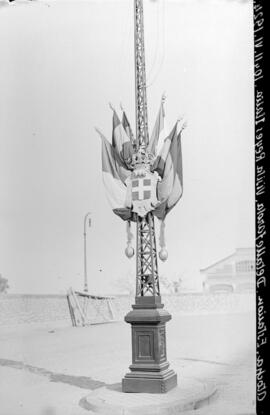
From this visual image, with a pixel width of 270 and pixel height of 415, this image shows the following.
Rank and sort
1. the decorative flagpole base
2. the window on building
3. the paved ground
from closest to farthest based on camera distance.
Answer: the window on building
the paved ground
the decorative flagpole base

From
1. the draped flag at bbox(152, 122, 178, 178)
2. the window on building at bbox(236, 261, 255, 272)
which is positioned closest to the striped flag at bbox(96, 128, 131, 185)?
the draped flag at bbox(152, 122, 178, 178)

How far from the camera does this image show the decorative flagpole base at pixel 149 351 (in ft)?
19.1

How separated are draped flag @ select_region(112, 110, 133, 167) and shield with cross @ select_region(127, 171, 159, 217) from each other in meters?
0.26

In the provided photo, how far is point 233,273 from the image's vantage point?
5.93 metres

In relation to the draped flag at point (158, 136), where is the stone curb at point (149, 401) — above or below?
below

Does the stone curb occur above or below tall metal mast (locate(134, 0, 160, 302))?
below

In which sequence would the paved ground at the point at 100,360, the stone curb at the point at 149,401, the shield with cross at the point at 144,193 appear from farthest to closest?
the shield with cross at the point at 144,193 < the paved ground at the point at 100,360 < the stone curb at the point at 149,401

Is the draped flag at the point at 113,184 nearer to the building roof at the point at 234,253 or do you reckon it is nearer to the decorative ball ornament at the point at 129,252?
the decorative ball ornament at the point at 129,252

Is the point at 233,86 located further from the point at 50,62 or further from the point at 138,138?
the point at 50,62

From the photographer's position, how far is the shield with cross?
602 centimetres

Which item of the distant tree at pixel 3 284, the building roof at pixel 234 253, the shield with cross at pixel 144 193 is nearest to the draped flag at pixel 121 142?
the shield with cross at pixel 144 193

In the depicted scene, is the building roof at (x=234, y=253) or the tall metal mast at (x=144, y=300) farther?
the tall metal mast at (x=144, y=300)

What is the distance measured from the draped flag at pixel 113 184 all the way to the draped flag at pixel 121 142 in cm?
7

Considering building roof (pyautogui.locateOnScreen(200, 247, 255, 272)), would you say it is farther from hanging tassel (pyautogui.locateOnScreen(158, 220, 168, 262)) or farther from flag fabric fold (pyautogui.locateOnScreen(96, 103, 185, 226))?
flag fabric fold (pyautogui.locateOnScreen(96, 103, 185, 226))
